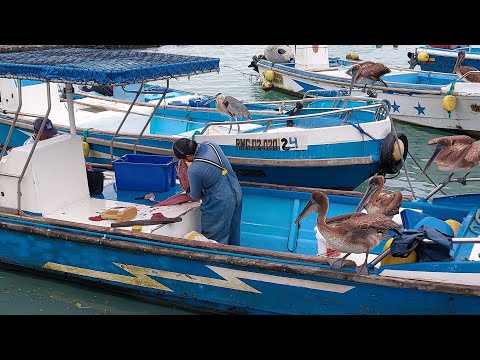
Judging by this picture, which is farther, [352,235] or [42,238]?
[42,238]

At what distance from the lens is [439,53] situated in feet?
60.1

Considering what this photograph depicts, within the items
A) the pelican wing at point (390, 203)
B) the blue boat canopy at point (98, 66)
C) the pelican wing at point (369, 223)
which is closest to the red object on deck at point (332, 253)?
the pelican wing at point (390, 203)

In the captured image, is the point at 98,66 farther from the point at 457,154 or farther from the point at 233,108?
the point at 233,108

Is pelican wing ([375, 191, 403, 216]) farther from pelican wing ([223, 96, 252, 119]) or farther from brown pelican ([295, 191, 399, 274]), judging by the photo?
pelican wing ([223, 96, 252, 119])

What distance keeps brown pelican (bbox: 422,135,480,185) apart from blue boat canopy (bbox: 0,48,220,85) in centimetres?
267

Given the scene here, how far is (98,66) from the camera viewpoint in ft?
20.5

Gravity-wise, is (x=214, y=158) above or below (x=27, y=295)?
above

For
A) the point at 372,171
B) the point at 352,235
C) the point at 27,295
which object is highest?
the point at 352,235

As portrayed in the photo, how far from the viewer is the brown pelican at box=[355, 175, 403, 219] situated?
608cm

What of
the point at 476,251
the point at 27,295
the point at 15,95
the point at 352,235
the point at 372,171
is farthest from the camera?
the point at 15,95

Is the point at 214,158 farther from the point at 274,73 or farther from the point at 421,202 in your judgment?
the point at 274,73

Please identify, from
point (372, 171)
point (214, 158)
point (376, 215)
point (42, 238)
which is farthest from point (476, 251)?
point (42, 238)

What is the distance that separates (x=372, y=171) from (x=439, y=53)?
1052 centimetres

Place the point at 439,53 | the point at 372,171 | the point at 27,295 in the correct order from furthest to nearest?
the point at 439,53
the point at 372,171
the point at 27,295
